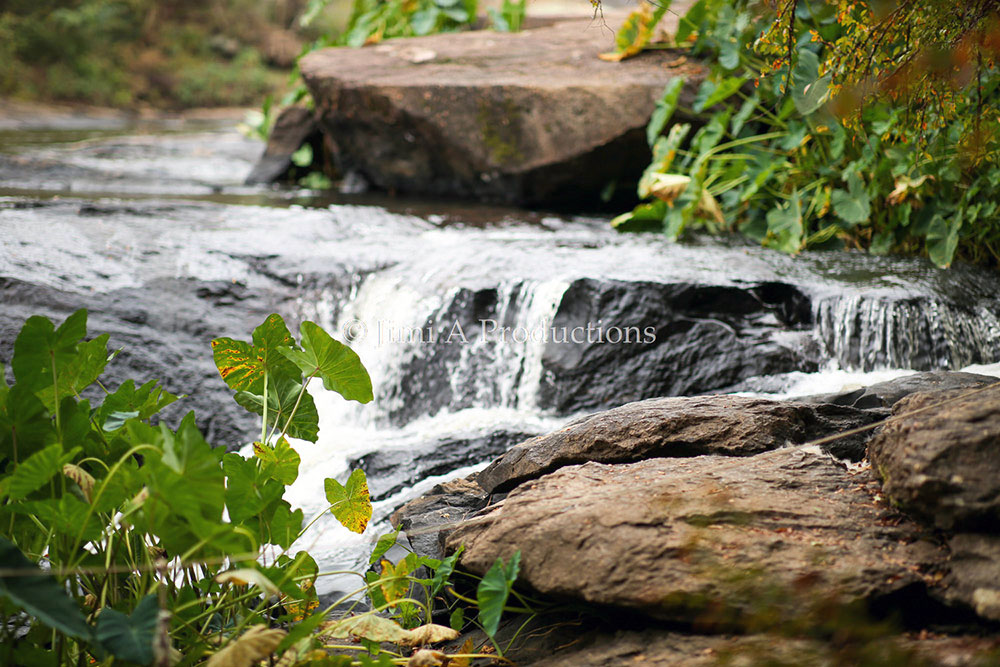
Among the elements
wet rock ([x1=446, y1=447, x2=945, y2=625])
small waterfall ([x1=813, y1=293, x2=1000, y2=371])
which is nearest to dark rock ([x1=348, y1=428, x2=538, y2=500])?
wet rock ([x1=446, y1=447, x2=945, y2=625])

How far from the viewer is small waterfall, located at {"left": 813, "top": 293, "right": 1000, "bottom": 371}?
354 centimetres

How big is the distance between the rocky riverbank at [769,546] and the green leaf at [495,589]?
0.21 ft

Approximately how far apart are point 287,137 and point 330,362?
6.13 meters

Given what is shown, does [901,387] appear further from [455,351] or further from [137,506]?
[137,506]

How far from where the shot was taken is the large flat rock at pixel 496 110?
558cm

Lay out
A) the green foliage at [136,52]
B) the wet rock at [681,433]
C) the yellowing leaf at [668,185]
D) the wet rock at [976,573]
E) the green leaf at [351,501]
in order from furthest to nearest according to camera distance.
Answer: the green foliage at [136,52]
the yellowing leaf at [668,185]
the wet rock at [681,433]
the green leaf at [351,501]
the wet rock at [976,573]

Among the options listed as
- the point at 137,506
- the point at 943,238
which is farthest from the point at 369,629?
the point at 943,238

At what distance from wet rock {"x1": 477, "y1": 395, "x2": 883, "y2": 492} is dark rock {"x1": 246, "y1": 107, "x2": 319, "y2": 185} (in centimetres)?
588

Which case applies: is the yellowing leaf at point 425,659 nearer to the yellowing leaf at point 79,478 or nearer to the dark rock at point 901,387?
the yellowing leaf at point 79,478

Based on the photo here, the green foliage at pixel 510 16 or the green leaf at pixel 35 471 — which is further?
the green foliage at pixel 510 16

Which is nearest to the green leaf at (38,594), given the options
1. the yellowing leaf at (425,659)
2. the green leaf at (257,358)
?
the yellowing leaf at (425,659)

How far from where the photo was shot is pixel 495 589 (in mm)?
1712

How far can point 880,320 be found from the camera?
11.7 feet

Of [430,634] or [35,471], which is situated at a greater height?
[35,471]
